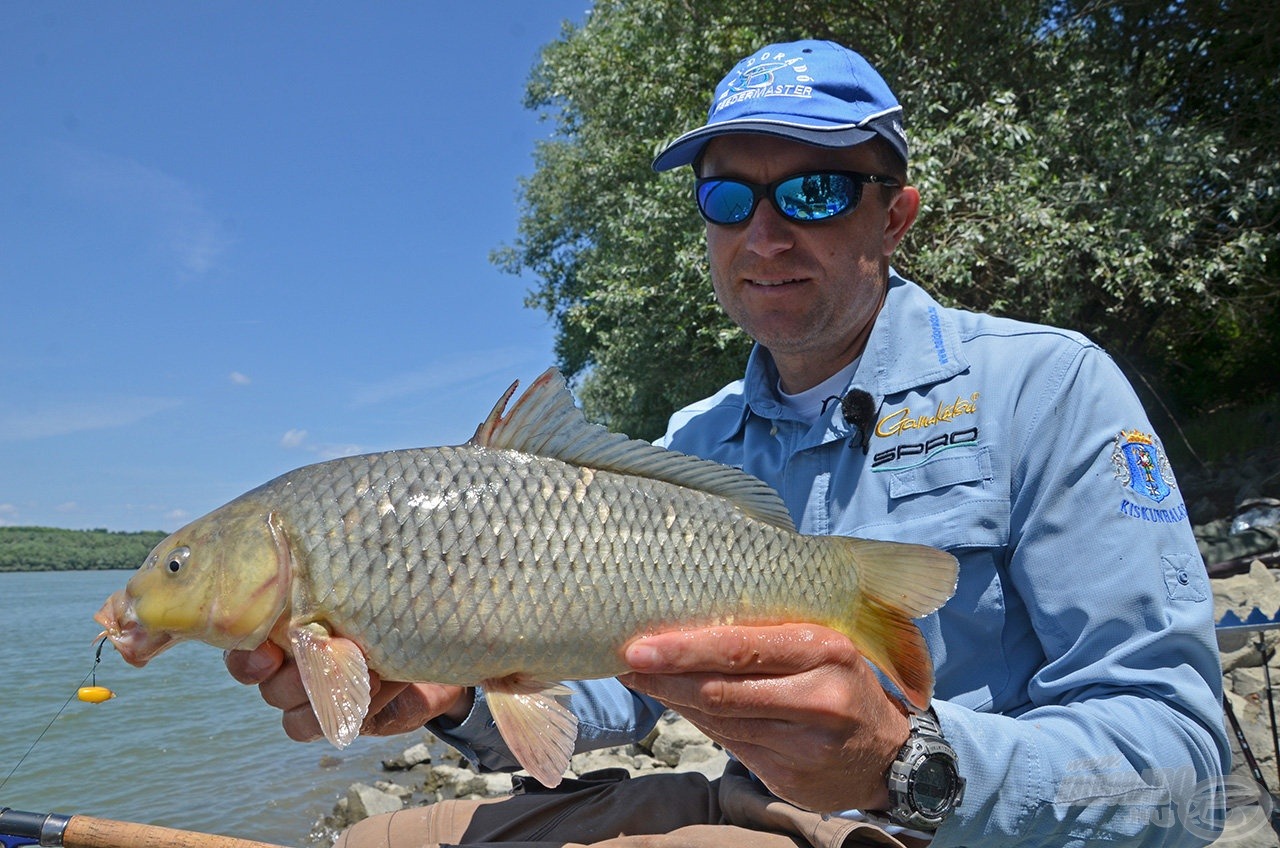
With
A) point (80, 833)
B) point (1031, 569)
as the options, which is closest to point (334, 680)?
point (1031, 569)

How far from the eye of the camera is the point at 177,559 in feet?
6.01

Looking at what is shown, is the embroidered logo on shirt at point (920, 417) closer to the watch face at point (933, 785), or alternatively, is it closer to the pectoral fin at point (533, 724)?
the watch face at point (933, 785)

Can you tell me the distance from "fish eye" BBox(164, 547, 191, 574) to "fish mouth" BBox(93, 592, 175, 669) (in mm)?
110

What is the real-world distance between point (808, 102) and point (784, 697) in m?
1.59

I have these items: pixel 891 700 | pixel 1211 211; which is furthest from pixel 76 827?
pixel 1211 211

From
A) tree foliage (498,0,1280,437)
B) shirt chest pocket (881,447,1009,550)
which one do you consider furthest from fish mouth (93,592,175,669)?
tree foliage (498,0,1280,437)

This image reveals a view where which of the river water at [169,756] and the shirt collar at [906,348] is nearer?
the shirt collar at [906,348]

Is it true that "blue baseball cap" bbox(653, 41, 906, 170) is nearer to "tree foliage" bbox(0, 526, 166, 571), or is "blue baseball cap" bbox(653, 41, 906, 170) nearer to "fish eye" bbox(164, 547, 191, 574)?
"fish eye" bbox(164, 547, 191, 574)

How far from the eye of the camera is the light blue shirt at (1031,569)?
186 cm

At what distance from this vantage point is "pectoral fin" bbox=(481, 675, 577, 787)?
6.01 ft

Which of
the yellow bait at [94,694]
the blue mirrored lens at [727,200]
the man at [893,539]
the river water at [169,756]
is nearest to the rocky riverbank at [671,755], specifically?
the river water at [169,756]

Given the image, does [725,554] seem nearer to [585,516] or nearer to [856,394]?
[585,516]

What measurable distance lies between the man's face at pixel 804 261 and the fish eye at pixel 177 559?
1.56 m

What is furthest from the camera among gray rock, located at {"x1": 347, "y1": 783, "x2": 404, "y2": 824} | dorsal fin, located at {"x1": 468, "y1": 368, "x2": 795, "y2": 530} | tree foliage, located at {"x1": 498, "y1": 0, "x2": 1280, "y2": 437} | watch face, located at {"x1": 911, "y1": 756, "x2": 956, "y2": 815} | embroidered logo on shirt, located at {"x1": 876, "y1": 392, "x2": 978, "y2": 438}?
tree foliage, located at {"x1": 498, "y1": 0, "x2": 1280, "y2": 437}
